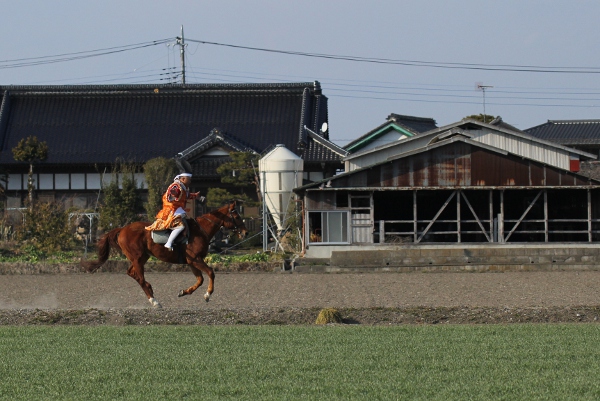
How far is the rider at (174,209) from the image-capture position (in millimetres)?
15617

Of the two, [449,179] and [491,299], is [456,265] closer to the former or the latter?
[449,179]

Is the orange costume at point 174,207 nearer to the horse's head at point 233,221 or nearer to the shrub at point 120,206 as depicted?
the horse's head at point 233,221

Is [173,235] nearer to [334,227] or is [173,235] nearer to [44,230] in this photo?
[334,227]

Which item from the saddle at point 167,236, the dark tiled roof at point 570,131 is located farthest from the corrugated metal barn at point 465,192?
the dark tiled roof at point 570,131

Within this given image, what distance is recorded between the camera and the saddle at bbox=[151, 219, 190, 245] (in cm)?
1572

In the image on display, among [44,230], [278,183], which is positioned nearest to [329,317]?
[44,230]

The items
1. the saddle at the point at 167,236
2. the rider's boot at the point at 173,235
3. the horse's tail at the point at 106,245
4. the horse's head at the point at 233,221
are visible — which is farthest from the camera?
the horse's tail at the point at 106,245

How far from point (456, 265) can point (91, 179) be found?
783 inches

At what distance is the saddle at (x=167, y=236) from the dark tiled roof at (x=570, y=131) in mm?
44568

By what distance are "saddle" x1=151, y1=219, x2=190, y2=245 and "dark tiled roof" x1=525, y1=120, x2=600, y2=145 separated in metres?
44.6

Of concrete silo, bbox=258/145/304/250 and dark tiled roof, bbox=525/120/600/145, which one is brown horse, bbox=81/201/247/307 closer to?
concrete silo, bbox=258/145/304/250

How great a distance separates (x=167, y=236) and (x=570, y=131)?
47.7m

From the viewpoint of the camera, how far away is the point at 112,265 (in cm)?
2900

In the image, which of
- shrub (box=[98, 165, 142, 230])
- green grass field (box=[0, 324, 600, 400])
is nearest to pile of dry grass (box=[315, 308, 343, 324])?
green grass field (box=[0, 324, 600, 400])
